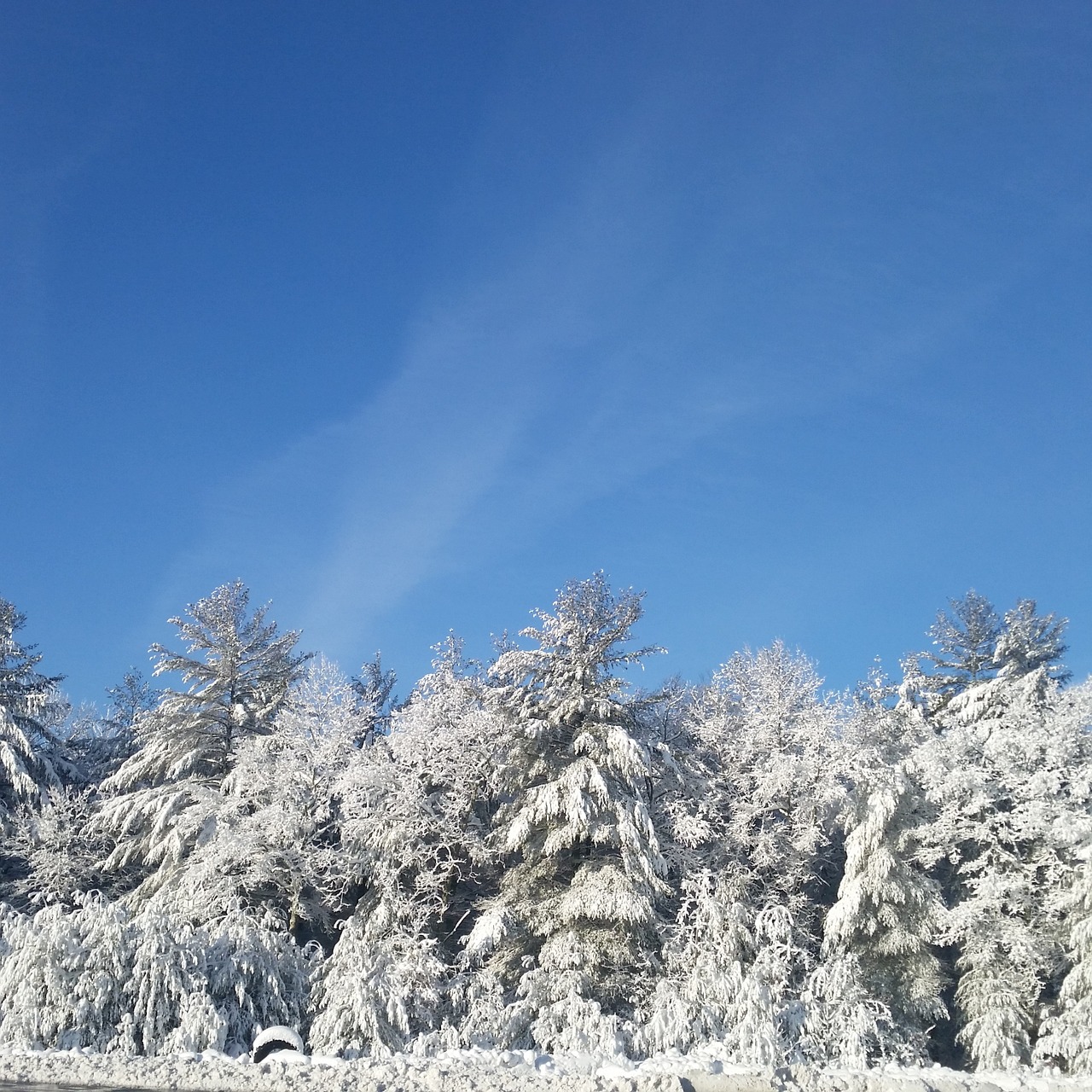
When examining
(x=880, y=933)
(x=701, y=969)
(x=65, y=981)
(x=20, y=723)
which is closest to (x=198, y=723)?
(x=20, y=723)

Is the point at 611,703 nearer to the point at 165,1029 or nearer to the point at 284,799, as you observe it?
the point at 284,799

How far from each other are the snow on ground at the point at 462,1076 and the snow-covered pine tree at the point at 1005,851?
4.97 meters

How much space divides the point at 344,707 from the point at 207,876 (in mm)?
5360

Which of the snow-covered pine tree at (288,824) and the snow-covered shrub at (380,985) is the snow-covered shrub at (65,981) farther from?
the snow-covered pine tree at (288,824)

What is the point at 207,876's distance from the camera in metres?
22.6

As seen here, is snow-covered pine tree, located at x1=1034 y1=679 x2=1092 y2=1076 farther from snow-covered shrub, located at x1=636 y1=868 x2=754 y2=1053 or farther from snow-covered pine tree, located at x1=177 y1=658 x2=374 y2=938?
snow-covered pine tree, located at x1=177 y1=658 x2=374 y2=938

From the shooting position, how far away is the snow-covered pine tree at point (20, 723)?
2681 centimetres

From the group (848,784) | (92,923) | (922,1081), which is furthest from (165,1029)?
(848,784)

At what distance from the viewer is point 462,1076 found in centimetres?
1230

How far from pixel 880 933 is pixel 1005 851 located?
3394mm

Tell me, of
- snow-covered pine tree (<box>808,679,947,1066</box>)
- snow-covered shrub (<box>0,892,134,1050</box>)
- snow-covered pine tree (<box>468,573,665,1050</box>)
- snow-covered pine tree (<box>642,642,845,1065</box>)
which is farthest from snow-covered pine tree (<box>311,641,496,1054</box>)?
snow-covered pine tree (<box>808,679,947,1066</box>)

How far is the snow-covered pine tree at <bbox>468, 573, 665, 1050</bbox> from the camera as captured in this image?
19156 mm

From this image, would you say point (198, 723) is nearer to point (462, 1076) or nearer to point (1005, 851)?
point (462, 1076)

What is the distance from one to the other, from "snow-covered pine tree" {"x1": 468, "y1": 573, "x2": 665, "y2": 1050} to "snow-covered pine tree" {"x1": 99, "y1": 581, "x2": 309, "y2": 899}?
8931mm
